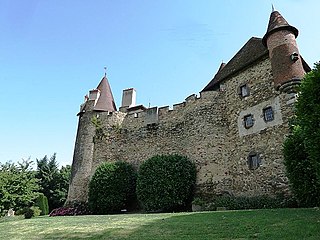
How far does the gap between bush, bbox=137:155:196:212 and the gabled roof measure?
6.27m

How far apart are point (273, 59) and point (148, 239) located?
13123 millimetres

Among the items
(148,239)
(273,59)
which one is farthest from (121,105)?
(148,239)

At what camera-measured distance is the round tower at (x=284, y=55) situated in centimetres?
1531

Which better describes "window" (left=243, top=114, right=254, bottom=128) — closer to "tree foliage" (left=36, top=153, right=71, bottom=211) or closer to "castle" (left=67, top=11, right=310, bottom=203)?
"castle" (left=67, top=11, right=310, bottom=203)

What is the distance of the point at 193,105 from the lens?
2120 cm

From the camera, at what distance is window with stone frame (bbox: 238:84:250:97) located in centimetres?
1798

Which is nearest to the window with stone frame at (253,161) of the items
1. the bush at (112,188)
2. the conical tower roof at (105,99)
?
the bush at (112,188)

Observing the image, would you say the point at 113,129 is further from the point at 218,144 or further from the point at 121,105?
the point at 218,144

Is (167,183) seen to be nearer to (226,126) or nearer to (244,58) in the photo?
(226,126)

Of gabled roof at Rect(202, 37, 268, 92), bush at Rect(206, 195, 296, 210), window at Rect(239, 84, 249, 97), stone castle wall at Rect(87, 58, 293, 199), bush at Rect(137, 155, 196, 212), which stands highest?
gabled roof at Rect(202, 37, 268, 92)

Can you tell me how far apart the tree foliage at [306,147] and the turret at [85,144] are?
16.2 meters

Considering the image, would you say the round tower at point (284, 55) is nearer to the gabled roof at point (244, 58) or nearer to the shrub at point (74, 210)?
the gabled roof at point (244, 58)

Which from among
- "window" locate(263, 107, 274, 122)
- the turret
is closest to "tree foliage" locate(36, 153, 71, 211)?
the turret

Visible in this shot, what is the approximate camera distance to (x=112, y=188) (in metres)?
20.6
